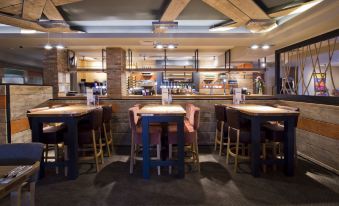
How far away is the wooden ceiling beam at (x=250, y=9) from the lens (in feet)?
10.4

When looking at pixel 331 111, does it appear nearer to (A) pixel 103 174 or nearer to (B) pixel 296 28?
(B) pixel 296 28

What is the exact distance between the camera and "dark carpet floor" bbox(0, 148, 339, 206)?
289cm

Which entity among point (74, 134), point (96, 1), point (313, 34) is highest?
point (96, 1)

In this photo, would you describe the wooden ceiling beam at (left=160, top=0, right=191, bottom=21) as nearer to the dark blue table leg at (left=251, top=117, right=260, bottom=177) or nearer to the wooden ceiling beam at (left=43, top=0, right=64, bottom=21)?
the wooden ceiling beam at (left=43, top=0, right=64, bottom=21)

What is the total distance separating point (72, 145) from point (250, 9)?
3.17 metres

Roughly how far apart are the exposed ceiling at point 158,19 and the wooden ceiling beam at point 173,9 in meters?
0.06

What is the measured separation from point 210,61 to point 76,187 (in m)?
8.64

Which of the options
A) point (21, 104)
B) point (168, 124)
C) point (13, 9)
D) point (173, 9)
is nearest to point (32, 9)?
point (13, 9)

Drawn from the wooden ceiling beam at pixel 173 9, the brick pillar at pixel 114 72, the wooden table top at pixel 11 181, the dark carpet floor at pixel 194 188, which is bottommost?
the dark carpet floor at pixel 194 188

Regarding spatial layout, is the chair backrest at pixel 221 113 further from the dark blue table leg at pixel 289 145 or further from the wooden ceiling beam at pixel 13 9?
the wooden ceiling beam at pixel 13 9

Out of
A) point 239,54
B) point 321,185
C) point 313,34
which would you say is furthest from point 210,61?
point 321,185

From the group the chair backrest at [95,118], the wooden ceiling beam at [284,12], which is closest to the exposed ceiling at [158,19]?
the wooden ceiling beam at [284,12]

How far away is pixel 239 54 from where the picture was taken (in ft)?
22.6

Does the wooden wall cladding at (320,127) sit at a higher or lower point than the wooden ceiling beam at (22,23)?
lower
